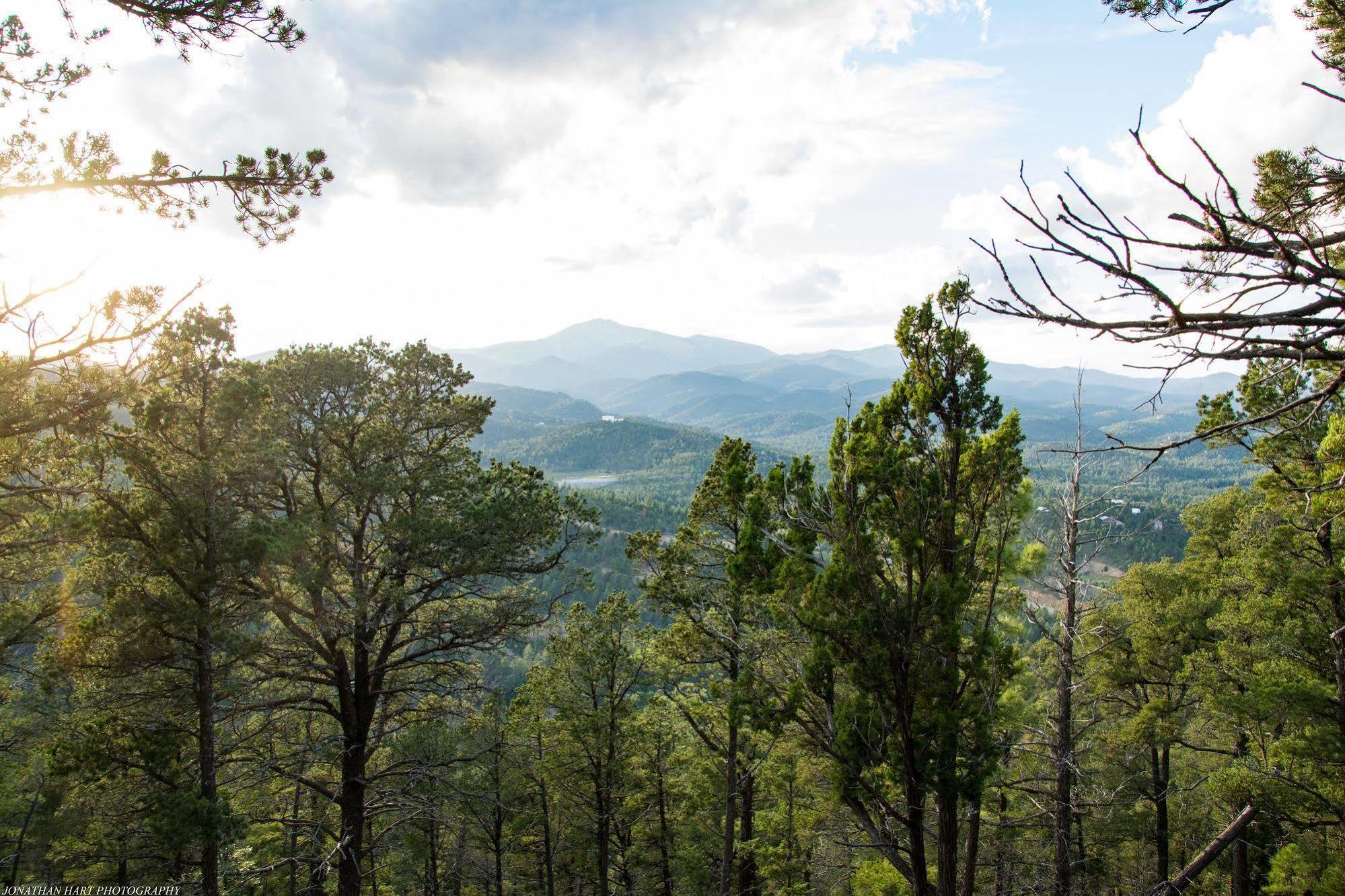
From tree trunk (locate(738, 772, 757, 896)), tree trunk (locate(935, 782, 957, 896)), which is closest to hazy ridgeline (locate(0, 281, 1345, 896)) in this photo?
tree trunk (locate(935, 782, 957, 896))

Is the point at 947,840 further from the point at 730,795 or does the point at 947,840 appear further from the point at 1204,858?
the point at 730,795

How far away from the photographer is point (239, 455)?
25.0ft

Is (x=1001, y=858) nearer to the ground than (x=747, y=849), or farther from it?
nearer to the ground

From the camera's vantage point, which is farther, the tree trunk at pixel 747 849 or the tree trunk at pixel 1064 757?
the tree trunk at pixel 747 849

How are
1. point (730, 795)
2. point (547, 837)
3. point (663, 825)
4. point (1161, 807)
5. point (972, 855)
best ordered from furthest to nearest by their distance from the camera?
point (663, 825), point (547, 837), point (1161, 807), point (730, 795), point (972, 855)

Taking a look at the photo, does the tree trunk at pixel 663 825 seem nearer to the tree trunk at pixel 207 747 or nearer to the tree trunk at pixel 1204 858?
the tree trunk at pixel 207 747

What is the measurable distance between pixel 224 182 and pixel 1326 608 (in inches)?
596

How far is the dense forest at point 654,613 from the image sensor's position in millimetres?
4965

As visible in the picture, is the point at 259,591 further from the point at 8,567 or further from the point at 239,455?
the point at 8,567

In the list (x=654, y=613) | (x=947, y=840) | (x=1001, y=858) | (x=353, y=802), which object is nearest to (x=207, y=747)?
(x=353, y=802)

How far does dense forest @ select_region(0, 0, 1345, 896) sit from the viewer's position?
195 inches

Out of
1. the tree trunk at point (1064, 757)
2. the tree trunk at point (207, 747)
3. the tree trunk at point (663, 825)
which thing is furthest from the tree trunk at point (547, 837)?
the tree trunk at point (1064, 757)

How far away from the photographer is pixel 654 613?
10.9 metres

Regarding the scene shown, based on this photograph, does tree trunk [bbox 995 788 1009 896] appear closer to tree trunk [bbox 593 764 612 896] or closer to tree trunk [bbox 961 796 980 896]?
tree trunk [bbox 961 796 980 896]
